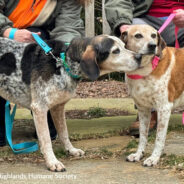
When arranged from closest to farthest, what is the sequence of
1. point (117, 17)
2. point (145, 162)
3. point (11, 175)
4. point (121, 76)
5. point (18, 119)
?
point (11, 175)
point (145, 162)
point (117, 17)
point (18, 119)
point (121, 76)

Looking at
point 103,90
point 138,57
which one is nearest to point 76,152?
point 138,57

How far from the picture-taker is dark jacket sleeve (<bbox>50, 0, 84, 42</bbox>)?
4.48 meters

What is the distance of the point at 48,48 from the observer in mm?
3475

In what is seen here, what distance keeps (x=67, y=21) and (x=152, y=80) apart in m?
1.43

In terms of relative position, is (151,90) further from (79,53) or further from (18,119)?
(18,119)

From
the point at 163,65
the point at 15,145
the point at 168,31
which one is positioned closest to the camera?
the point at 163,65

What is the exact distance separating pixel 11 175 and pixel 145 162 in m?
1.11

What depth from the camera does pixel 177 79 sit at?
369 cm

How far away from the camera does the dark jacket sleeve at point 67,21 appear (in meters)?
4.48

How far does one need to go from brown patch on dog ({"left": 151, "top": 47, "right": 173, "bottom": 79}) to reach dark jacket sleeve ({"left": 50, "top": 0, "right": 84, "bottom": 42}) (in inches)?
47.4

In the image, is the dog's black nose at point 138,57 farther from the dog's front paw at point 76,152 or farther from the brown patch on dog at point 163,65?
the dog's front paw at point 76,152

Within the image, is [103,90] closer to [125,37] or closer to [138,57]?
[125,37]

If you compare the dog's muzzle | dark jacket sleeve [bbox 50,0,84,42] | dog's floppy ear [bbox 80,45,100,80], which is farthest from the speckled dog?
dark jacket sleeve [bbox 50,0,84,42]

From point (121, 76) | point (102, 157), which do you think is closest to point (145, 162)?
point (102, 157)
